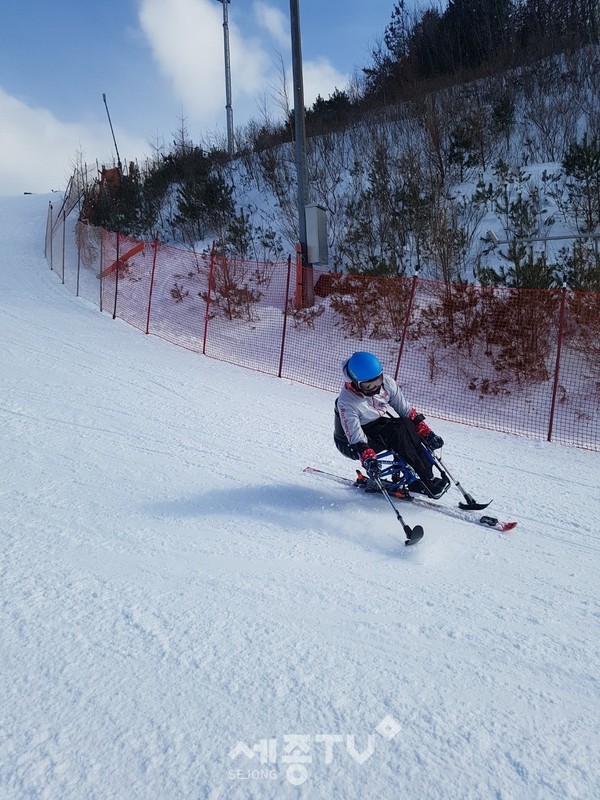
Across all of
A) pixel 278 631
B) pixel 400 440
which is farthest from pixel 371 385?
pixel 278 631

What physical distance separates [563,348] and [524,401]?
131 cm

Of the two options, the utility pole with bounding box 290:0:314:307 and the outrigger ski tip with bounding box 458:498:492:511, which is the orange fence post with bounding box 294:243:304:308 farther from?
the outrigger ski tip with bounding box 458:498:492:511

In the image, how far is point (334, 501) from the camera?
5.01 metres

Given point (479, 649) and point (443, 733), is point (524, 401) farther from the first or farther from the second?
point (443, 733)

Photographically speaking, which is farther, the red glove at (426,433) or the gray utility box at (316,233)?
the gray utility box at (316,233)

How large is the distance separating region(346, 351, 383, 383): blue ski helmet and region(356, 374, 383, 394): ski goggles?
0.21ft

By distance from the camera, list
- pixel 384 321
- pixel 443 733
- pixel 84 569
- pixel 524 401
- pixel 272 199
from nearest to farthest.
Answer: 1. pixel 443 733
2. pixel 84 569
3. pixel 524 401
4. pixel 384 321
5. pixel 272 199

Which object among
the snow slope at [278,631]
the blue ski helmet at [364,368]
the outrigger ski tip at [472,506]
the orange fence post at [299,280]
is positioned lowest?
the snow slope at [278,631]

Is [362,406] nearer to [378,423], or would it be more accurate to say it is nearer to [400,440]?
[378,423]

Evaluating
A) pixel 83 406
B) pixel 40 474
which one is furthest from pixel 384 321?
pixel 40 474

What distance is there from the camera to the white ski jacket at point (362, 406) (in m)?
4.71

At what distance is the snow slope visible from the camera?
2.20m

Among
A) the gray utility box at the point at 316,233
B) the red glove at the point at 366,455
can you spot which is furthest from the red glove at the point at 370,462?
the gray utility box at the point at 316,233

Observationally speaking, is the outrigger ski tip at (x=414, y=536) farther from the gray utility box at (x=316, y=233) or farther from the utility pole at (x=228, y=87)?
the utility pole at (x=228, y=87)
